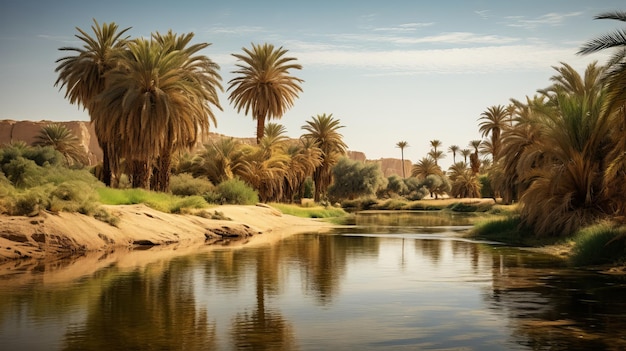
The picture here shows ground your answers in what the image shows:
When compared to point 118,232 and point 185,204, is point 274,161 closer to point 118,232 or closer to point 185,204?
point 185,204

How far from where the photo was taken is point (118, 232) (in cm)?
2194

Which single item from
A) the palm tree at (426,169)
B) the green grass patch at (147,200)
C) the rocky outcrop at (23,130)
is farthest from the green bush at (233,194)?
the rocky outcrop at (23,130)

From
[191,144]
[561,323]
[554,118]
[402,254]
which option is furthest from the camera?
[191,144]

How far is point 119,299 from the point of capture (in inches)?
450

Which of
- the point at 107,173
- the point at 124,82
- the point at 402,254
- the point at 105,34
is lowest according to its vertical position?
the point at 402,254

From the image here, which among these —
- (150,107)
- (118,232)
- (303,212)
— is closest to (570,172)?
(118,232)

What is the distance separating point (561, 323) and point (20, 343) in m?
7.09

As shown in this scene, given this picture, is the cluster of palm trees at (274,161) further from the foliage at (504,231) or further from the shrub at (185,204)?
the foliage at (504,231)

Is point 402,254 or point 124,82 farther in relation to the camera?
point 124,82

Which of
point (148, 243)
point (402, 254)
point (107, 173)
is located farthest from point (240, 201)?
point (402, 254)

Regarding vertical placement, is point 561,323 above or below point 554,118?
below

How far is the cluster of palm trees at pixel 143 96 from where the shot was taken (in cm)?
3406

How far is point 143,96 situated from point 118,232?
13.6m

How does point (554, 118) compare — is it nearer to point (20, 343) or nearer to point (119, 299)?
point (119, 299)
